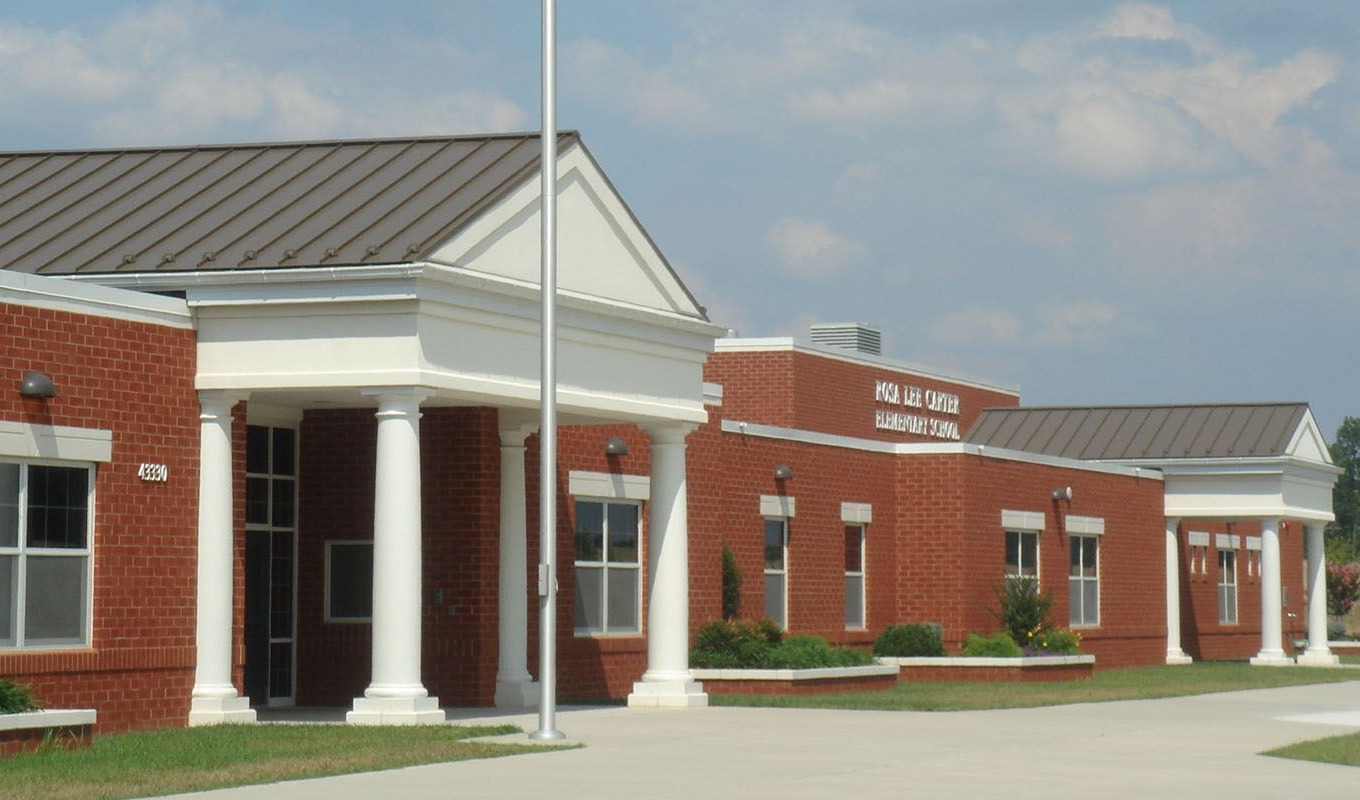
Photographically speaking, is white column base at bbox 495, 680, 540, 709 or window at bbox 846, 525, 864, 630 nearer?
white column base at bbox 495, 680, 540, 709

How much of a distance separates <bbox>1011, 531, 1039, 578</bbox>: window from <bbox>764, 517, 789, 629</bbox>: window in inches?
274

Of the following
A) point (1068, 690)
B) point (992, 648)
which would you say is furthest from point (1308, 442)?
point (1068, 690)

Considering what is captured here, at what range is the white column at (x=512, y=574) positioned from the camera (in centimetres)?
2712

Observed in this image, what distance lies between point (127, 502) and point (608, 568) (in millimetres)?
9132

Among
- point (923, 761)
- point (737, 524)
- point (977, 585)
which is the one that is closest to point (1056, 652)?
point (977, 585)

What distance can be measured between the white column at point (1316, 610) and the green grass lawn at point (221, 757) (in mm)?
30825

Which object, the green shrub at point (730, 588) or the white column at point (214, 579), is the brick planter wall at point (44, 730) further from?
the green shrub at point (730, 588)

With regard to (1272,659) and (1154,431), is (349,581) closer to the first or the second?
(1154,431)

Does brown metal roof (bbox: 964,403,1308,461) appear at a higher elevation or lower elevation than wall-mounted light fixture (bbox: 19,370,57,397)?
higher

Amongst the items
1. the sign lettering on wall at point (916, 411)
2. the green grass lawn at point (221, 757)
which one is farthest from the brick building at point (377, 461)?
the sign lettering on wall at point (916, 411)

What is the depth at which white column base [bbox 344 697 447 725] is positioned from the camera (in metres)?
22.4

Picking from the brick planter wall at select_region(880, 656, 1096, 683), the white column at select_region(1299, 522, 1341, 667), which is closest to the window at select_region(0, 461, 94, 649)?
the brick planter wall at select_region(880, 656, 1096, 683)

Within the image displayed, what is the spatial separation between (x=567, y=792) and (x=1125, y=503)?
3241 centimetres

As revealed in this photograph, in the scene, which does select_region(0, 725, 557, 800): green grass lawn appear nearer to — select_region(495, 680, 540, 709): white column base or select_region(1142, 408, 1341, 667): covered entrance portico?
select_region(495, 680, 540, 709): white column base
